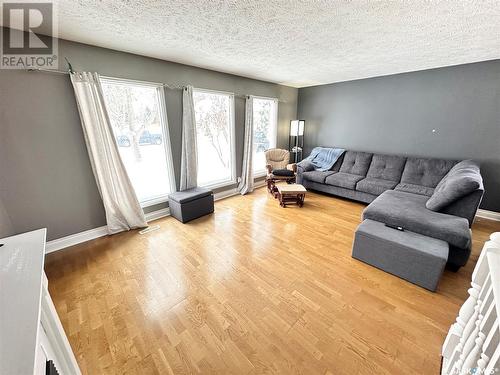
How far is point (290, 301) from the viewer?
1.71 meters

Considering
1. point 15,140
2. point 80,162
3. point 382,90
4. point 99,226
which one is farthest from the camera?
point 382,90

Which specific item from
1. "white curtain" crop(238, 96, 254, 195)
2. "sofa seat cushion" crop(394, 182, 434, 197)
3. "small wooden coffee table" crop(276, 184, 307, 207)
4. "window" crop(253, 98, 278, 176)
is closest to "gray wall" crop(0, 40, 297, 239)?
"white curtain" crop(238, 96, 254, 195)

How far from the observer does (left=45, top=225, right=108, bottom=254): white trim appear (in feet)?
7.69

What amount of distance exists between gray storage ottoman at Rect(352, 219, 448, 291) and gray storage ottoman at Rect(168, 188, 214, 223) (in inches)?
86.6

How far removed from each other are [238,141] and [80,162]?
2609mm

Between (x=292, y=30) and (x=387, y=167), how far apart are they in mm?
2989

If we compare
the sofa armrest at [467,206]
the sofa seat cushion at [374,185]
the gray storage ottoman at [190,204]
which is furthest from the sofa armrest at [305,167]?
the sofa armrest at [467,206]

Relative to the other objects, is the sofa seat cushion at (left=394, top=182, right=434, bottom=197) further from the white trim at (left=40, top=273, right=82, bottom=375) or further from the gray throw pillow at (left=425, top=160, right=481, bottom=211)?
the white trim at (left=40, top=273, right=82, bottom=375)

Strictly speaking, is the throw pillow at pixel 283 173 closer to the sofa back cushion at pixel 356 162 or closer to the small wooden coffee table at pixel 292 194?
the small wooden coffee table at pixel 292 194

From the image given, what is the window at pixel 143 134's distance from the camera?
265 centimetres

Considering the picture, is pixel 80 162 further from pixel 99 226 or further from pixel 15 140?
pixel 99 226

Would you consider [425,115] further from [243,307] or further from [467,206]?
[243,307]

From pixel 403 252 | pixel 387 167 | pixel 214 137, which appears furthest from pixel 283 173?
pixel 403 252

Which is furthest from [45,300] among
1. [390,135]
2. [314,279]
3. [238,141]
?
[390,135]
